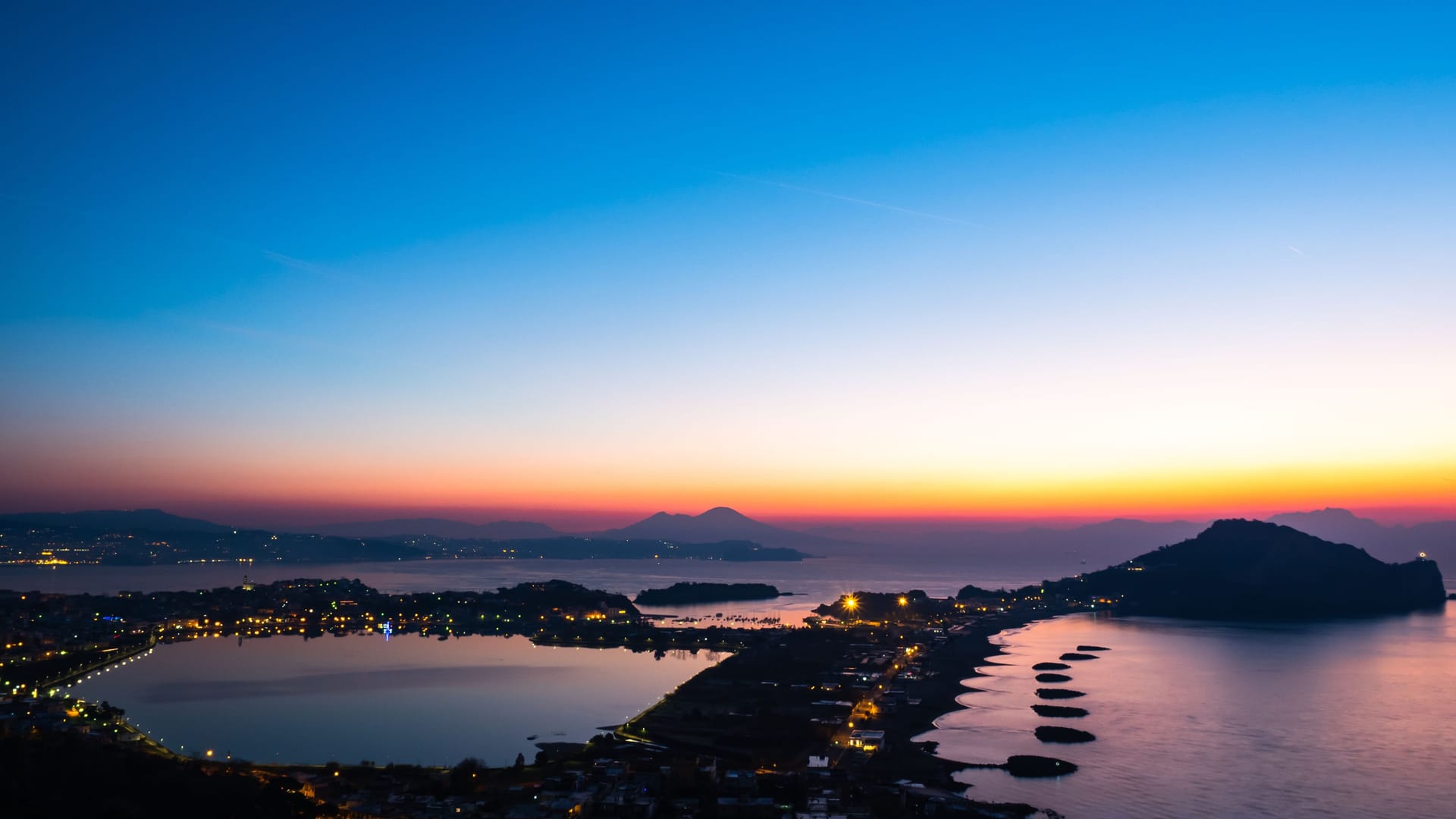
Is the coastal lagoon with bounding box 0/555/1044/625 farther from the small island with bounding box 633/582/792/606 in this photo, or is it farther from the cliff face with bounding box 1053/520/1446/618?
the cliff face with bounding box 1053/520/1446/618

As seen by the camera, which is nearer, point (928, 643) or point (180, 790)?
point (180, 790)

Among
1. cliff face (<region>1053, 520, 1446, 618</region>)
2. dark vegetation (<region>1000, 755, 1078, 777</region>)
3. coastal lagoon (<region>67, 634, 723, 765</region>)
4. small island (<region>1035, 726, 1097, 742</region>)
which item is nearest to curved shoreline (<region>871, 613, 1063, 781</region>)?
dark vegetation (<region>1000, 755, 1078, 777</region>)

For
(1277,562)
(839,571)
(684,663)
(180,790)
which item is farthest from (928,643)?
(839,571)

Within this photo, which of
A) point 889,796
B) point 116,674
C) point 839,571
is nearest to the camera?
point 889,796

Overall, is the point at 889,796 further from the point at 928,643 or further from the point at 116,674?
the point at 116,674

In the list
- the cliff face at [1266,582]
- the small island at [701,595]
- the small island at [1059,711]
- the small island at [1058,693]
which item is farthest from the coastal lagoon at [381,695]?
the cliff face at [1266,582]

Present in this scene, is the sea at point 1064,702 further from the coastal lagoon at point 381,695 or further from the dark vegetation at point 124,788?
the dark vegetation at point 124,788

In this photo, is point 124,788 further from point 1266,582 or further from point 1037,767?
point 1266,582
